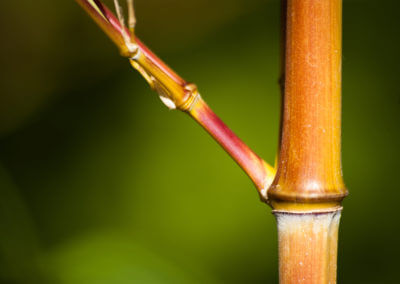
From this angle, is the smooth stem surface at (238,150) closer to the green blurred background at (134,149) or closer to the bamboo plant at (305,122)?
the bamboo plant at (305,122)

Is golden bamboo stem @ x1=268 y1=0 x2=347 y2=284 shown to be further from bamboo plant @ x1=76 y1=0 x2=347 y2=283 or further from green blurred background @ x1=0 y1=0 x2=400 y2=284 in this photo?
green blurred background @ x1=0 y1=0 x2=400 y2=284

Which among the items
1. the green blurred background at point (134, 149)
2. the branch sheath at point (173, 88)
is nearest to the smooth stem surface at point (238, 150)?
the branch sheath at point (173, 88)

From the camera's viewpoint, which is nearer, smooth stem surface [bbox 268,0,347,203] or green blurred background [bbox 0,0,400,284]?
smooth stem surface [bbox 268,0,347,203]

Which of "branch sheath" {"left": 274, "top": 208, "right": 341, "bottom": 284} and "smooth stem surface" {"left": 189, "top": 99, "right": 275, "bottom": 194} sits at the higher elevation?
"smooth stem surface" {"left": 189, "top": 99, "right": 275, "bottom": 194}

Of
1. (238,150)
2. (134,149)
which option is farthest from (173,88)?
(134,149)

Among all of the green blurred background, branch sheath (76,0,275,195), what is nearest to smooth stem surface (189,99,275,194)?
branch sheath (76,0,275,195)

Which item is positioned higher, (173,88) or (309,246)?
(173,88)

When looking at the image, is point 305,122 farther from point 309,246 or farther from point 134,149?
point 134,149
